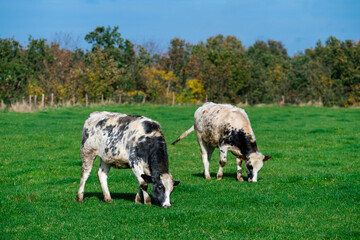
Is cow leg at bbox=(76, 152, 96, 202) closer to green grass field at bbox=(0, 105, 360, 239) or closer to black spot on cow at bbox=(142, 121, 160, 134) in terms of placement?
green grass field at bbox=(0, 105, 360, 239)

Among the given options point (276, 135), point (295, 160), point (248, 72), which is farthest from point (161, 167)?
point (248, 72)

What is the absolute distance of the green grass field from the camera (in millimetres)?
9773

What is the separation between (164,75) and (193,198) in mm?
55623

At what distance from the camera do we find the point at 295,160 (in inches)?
823

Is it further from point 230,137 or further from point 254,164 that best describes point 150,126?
point 254,164

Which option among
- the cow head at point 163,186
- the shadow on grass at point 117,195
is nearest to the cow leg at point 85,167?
the shadow on grass at point 117,195

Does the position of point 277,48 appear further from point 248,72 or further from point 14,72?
point 14,72

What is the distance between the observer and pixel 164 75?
68.0 m

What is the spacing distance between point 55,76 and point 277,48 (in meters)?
84.4

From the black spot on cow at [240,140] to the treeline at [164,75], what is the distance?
4079 centimetres

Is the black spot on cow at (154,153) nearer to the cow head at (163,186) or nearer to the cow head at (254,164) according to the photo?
the cow head at (163,186)

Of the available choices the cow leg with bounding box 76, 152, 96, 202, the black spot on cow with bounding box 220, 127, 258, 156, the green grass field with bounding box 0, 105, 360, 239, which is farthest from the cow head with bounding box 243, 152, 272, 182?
the cow leg with bounding box 76, 152, 96, 202

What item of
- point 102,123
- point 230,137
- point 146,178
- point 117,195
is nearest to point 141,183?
point 146,178

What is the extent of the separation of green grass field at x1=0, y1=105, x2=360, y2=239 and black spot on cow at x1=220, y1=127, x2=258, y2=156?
109 centimetres
